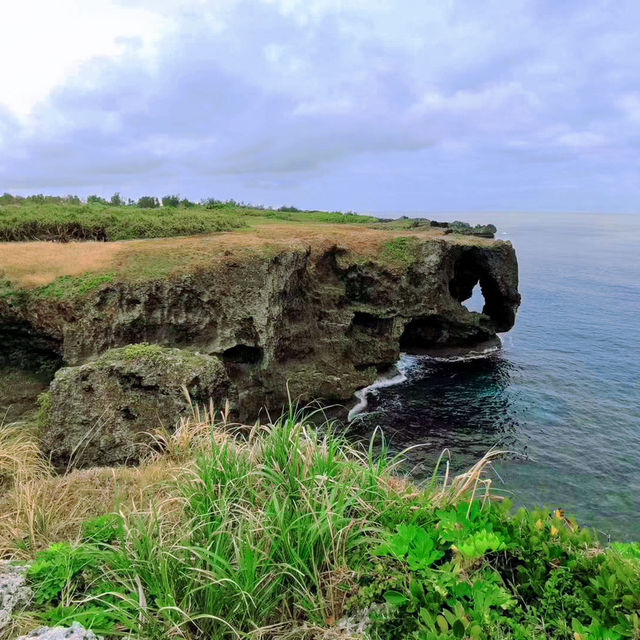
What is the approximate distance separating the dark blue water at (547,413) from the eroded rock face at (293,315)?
10.1 feet

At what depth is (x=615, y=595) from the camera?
3.47 m

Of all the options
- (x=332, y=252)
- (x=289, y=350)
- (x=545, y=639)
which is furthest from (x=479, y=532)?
(x=332, y=252)

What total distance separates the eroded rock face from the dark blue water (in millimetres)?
3093

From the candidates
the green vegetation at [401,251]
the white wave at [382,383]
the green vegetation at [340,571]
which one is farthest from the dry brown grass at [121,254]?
the green vegetation at [340,571]

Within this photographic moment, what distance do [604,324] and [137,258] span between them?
42472 millimetres

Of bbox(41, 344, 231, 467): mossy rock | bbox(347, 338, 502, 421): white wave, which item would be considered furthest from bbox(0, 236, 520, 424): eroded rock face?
bbox(347, 338, 502, 421): white wave

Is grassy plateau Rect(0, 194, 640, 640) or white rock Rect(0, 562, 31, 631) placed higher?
grassy plateau Rect(0, 194, 640, 640)

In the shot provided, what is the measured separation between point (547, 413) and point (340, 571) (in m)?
25.6

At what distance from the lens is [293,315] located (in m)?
26.0

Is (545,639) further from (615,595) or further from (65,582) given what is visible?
(65,582)

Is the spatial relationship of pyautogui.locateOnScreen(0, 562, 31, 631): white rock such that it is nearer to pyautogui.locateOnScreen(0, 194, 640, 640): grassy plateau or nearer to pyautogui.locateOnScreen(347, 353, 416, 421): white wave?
pyautogui.locateOnScreen(0, 194, 640, 640): grassy plateau

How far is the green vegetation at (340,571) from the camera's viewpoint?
11.9ft

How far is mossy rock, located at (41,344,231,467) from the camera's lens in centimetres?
1330

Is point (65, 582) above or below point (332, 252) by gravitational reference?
below
